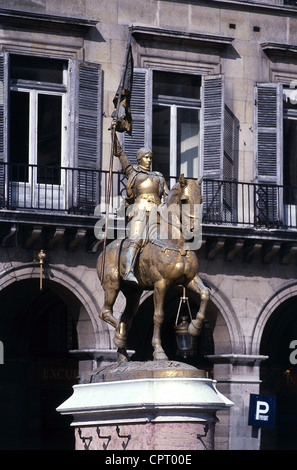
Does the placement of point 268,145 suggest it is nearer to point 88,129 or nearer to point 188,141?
point 188,141

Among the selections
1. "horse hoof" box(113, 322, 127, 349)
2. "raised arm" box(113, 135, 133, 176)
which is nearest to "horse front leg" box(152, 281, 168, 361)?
"horse hoof" box(113, 322, 127, 349)

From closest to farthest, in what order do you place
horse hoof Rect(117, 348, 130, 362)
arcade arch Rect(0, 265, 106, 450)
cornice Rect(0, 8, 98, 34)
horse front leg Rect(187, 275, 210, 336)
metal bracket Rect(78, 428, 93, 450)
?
metal bracket Rect(78, 428, 93, 450) → horse front leg Rect(187, 275, 210, 336) → horse hoof Rect(117, 348, 130, 362) → cornice Rect(0, 8, 98, 34) → arcade arch Rect(0, 265, 106, 450)

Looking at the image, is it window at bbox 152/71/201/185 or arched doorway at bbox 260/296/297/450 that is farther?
arched doorway at bbox 260/296/297/450

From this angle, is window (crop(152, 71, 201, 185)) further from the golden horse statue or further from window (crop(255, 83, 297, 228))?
the golden horse statue

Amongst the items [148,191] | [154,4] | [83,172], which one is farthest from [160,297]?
[154,4]

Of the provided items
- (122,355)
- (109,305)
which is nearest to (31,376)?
(109,305)

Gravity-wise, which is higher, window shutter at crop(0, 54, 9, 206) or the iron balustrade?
window shutter at crop(0, 54, 9, 206)

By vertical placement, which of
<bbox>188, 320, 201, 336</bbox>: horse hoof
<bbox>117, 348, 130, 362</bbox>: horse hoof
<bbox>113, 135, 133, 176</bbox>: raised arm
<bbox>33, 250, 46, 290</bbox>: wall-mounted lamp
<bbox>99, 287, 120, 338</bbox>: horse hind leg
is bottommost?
<bbox>117, 348, 130, 362</bbox>: horse hoof

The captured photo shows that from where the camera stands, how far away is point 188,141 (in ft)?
107

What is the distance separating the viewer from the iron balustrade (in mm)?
30641

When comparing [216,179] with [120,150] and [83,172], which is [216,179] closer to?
[83,172]

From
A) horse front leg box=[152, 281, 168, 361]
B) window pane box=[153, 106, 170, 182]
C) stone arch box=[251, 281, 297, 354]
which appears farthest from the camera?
window pane box=[153, 106, 170, 182]

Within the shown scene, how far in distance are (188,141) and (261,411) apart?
5.45 m

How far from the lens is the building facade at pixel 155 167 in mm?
30688
